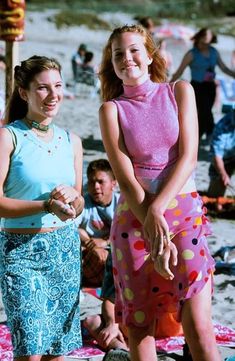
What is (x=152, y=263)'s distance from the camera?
2.94 meters

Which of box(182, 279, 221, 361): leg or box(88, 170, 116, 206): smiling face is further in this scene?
box(88, 170, 116, 206): smiling face

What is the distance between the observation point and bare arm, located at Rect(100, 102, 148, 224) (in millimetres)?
2879

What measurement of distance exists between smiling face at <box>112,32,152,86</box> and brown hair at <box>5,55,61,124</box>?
0.82ft

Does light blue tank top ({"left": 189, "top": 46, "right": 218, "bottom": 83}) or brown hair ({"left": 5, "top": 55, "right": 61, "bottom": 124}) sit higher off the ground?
light blue tank top ({"left": 189, "top": 46, "right": 218, "bottom": 83})

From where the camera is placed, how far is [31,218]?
2971 millimetres

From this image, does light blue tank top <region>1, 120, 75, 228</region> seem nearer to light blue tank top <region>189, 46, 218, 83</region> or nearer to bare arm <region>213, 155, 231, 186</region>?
bare arm <region>213, 155, 231, 186</region>

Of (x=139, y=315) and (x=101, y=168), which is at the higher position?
(x=101, y=168)

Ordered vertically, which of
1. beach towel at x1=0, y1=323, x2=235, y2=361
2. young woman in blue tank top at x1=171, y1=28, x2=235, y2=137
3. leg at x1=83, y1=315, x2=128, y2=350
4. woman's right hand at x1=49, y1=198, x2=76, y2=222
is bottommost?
beach towel at x1=0, y1=323, x2=235, y2=361

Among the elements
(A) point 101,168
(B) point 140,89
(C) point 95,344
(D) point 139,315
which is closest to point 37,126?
(B) point 140,89

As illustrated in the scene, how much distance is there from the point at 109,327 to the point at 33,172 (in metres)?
1.41

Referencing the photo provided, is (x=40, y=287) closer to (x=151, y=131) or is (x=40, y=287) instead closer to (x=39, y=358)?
(x=39, y=358)

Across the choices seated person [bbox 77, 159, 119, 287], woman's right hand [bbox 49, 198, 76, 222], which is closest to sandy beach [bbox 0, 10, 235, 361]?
seated person [bbox 77, 159, 119, 287]

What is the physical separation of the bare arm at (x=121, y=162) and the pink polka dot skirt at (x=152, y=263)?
0.27 feet

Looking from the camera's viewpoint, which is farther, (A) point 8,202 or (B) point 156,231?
(A) point 8,202
